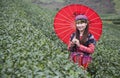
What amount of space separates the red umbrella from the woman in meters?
0.58

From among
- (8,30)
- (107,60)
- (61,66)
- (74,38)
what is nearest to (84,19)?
(74,38)

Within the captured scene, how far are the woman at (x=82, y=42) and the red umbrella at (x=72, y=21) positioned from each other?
1.92 feet

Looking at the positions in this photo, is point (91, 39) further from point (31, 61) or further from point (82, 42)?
point (31, 61)

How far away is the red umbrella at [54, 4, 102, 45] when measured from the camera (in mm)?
8469

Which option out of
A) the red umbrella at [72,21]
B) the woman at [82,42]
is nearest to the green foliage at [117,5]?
the red umbrella at [72,21]

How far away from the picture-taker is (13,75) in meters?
6.29

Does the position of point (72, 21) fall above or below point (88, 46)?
above

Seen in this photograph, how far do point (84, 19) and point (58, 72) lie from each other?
1819mm

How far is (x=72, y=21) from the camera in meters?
8.52

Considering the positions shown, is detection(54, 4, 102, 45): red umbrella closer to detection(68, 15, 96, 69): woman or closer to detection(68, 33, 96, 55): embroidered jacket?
detection(68, 15, 96, 69): woman

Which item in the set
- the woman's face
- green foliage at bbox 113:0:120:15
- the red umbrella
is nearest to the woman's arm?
the woman's face

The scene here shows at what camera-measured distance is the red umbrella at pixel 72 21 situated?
8469mm

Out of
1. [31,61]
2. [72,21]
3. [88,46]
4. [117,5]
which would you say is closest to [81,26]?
[88,46]

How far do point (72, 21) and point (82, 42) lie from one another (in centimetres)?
100
